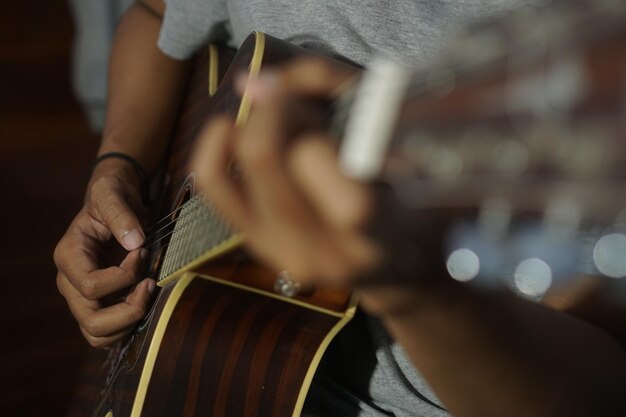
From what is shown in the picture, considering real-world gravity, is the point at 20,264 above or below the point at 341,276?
below

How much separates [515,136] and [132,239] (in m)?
0.55

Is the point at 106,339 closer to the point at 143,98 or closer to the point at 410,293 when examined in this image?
the point at 143,98

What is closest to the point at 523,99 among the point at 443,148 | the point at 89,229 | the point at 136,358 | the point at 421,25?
the point at 443,148

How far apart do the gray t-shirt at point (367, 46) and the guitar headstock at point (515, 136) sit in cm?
26

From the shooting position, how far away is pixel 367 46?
2.33 feet

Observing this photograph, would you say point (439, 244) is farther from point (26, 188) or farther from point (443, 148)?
point (26, 188)

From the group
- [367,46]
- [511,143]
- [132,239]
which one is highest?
[367,46]

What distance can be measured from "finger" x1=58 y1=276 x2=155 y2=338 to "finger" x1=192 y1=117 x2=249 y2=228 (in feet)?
1.07

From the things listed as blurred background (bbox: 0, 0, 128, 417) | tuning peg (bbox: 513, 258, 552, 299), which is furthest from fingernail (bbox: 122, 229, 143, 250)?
blurred background (bbox: 0, 0, 128, 417)

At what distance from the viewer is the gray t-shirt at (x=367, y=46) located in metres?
Result: 0.66

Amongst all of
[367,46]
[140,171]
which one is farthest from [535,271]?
[140,171]

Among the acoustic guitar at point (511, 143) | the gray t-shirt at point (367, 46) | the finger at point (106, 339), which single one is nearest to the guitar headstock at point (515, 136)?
the acoustic guitar at point (511, 143)

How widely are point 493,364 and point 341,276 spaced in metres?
0.13

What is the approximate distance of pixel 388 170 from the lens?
0.38m
